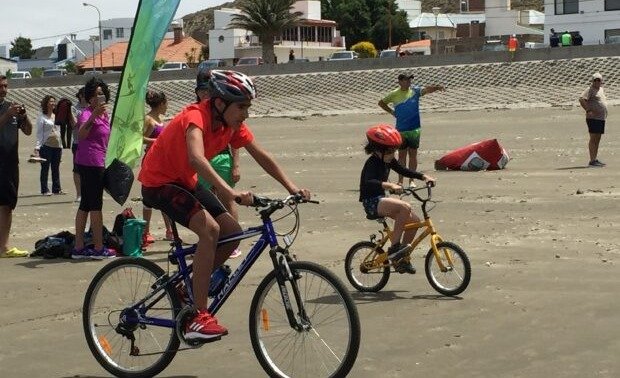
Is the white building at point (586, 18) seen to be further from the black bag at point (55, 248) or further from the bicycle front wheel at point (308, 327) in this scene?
the bicycle front wheel at point (308, 327)

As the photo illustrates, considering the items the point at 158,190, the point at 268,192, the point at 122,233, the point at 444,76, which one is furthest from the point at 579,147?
the point at 444,76

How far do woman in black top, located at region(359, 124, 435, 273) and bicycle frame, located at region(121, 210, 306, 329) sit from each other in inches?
118

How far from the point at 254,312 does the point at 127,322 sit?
98 cm

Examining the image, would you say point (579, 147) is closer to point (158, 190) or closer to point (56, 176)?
point (56, 176)

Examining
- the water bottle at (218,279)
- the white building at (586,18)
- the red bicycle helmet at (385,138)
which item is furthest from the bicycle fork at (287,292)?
the white building at (586,18)

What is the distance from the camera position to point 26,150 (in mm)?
32031

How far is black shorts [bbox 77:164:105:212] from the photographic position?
41.3 ft

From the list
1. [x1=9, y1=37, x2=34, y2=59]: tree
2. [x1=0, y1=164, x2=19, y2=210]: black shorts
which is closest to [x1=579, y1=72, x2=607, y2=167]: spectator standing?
[x1=0, y1=164, x2=19, y2=210]: black shorts

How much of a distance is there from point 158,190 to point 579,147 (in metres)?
18.2

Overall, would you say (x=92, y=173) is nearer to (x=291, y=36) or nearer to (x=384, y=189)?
(x=384, y=189)

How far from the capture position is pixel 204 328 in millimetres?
7105

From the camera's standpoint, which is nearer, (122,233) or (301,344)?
(301,344)

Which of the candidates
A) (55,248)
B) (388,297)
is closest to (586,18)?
(55,248)

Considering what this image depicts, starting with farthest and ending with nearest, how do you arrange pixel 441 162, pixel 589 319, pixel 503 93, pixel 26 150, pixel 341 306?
pixel 503 93 → pixel 26 150 → pixel 441 162 → pixel 589 319 → pixel 341 306
